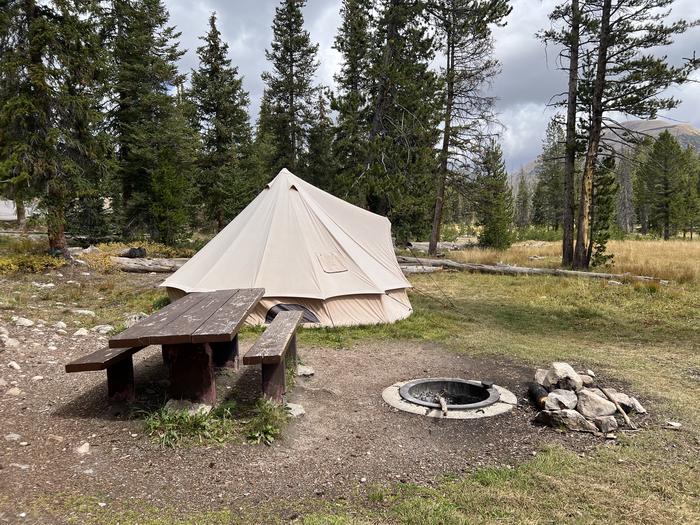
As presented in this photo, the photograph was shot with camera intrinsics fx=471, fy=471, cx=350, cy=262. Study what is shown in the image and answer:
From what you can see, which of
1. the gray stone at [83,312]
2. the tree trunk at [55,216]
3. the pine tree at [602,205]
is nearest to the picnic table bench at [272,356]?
the gray stone at [83,312]

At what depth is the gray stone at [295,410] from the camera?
14.2 ft

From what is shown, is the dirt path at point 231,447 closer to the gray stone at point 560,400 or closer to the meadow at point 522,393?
the meadow at point 522,393

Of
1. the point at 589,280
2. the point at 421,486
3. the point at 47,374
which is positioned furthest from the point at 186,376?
the point at 589,280

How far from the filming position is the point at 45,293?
963 centimetres

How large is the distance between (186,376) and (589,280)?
1307cm

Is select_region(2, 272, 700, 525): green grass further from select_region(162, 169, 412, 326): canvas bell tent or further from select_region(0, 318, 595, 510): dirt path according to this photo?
select_region(162, 169, 412, 326): canvas bell tent

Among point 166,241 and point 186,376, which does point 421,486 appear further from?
point 166,241

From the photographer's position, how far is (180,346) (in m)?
4.17

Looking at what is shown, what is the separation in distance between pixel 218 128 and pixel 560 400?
21.6m

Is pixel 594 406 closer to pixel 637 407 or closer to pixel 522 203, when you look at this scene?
pixel 637 407

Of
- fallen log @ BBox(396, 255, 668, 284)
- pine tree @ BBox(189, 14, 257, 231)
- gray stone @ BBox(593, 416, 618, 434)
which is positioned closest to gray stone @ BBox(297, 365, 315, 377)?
gray stone @ BBox(593, 416, 618, 434)

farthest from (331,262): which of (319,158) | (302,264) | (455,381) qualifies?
(319,158)

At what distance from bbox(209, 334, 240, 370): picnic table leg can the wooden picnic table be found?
70 cm

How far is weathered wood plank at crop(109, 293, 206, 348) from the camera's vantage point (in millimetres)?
3588
